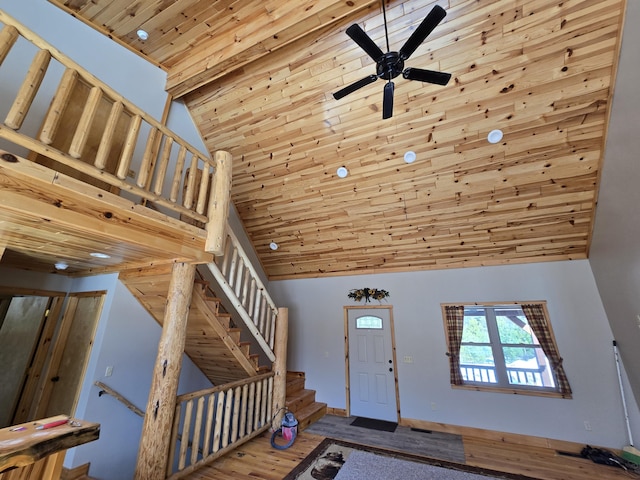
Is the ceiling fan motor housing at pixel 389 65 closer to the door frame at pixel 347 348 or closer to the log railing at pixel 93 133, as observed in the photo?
the log railing at pixel 93 133

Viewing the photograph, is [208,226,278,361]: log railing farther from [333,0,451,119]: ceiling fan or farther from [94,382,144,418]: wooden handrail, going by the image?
[333,0,451,119]: ceiling fan

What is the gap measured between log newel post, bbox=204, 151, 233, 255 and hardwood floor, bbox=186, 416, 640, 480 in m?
2.65

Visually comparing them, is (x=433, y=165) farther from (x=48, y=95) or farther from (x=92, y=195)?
(x=48, y=95)

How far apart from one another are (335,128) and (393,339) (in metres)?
4.04

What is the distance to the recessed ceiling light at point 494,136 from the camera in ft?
11.8

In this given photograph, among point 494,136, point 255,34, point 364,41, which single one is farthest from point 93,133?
point 494,136

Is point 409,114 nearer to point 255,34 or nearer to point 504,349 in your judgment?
point 255,34

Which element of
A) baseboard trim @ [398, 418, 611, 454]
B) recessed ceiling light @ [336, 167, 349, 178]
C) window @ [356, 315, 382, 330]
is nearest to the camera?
baseboard trim @ [398, 418, 611, 454]

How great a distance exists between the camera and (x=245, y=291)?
4078 mm

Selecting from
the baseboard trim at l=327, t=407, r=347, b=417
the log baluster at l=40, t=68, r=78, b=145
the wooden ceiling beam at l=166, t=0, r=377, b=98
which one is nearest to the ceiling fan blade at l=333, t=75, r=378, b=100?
the wooden ceiling beam at l=166, t=0, r=377, b=98

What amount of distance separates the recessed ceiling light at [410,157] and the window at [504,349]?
281 cm

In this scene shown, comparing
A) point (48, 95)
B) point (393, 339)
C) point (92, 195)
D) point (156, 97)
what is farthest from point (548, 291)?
point (48, 95)

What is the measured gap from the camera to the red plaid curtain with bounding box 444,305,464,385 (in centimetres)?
480

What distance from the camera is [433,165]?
412 cm
